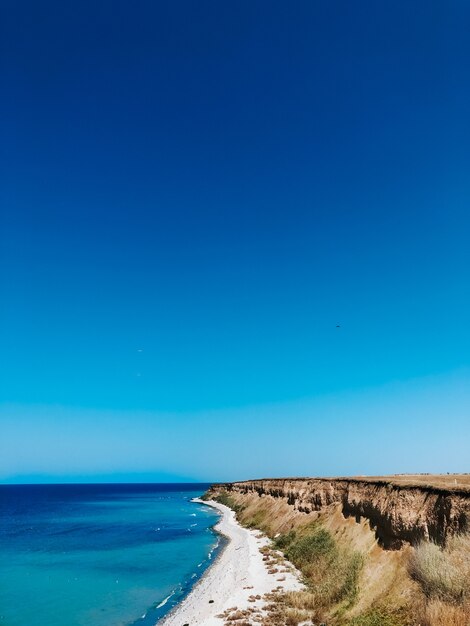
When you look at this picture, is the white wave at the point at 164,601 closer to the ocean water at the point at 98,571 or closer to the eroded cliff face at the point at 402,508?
the ocean water at the point at 98,571

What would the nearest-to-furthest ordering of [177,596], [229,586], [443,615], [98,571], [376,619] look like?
[443,615]
[376,619]
[229,586]
[177,596]
[98,571]

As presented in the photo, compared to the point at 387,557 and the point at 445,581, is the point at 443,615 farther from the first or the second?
the point at 387,557

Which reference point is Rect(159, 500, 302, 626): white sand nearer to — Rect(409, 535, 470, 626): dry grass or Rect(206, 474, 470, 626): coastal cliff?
Rect(206, 474, 470, 626): coastal cliff

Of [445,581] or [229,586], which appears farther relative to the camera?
[229,586]

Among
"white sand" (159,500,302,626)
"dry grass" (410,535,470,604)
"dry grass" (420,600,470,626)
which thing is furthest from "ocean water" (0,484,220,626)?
"dry grass" (420,600,470,626)

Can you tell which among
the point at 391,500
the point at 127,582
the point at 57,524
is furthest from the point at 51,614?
the point at 57,524

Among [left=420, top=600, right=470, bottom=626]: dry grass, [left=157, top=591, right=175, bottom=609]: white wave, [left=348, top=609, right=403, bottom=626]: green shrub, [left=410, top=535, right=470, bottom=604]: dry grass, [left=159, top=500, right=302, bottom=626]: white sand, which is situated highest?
[left=410, top=535, right=470, bottom=604]: dry grass

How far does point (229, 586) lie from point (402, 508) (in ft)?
45.0

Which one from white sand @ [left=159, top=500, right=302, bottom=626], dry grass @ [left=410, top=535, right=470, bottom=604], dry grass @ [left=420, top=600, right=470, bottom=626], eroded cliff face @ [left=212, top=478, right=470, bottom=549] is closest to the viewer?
dry grass @ [left=420, top=600, right=470, bottom=626]

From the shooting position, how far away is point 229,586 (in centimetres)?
3047

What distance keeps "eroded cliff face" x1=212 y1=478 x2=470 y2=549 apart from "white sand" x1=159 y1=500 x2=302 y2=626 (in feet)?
22.0

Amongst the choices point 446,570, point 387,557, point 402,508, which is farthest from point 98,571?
point 446,570

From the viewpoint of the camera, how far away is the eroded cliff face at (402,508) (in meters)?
20.8

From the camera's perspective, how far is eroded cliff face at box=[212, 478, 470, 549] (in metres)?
20.8
